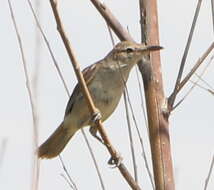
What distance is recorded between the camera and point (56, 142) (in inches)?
199

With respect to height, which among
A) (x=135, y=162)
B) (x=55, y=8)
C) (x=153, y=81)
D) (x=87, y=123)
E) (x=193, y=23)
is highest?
(x=55, y=8)

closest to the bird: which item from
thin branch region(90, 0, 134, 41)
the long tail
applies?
the long tail

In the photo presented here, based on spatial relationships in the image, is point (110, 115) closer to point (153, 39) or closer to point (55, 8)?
point (153, 39)

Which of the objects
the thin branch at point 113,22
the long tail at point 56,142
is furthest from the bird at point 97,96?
the thin branch at point 113,22

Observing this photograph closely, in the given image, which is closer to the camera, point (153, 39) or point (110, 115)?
point (153, 39)

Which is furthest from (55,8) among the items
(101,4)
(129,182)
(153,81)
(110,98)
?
(110,98)

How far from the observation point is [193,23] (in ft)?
8.51

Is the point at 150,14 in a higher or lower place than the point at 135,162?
higher

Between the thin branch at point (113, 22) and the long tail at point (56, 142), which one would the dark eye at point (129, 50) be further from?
the thin branch at point (113, 22)

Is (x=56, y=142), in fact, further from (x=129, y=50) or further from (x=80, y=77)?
(x=80, y=77)

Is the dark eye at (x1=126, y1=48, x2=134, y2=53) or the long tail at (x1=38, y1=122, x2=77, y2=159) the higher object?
the dark eye at (x1=126, y1=48, x2=134, y2=53)

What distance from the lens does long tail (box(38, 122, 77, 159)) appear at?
483 cm

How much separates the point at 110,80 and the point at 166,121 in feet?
7.53

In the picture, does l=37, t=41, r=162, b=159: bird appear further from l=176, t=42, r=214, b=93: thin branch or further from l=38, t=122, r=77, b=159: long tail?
l=176, t=42, r=214, b=93: thin branch
